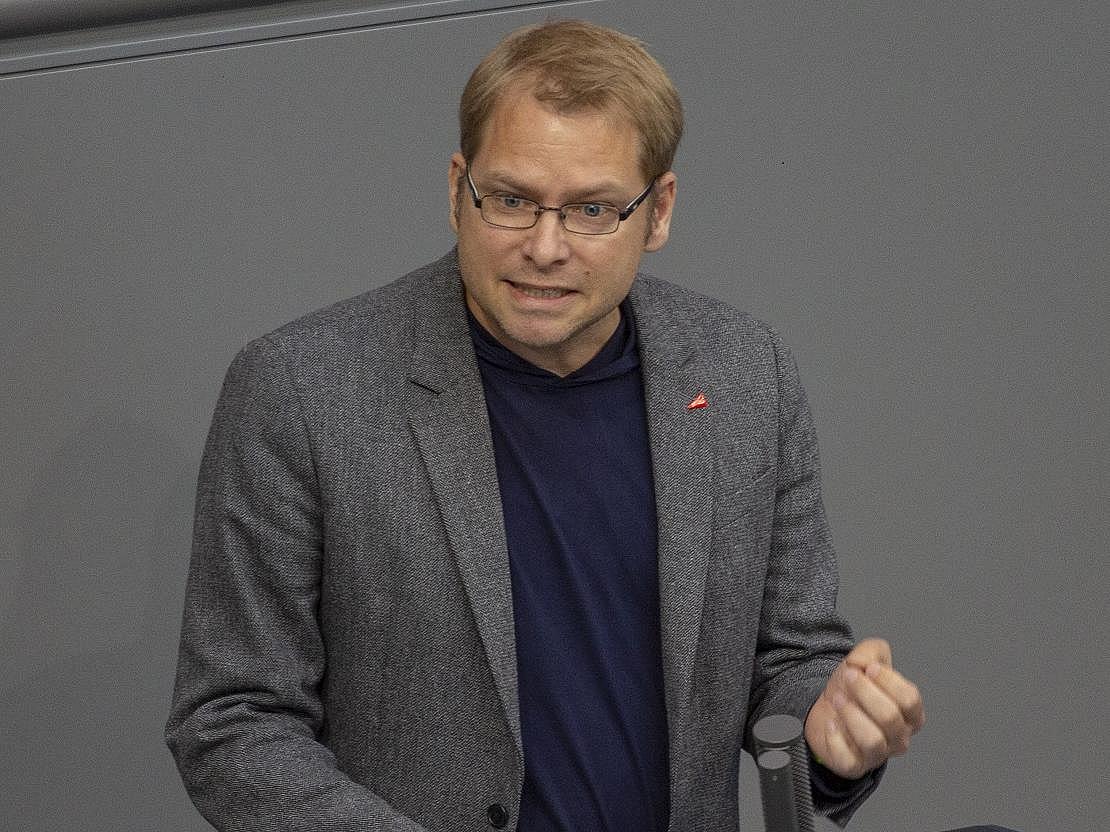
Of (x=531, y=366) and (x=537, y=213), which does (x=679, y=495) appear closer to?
(x=531, y=366)

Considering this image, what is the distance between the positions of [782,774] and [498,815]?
2.53 ft

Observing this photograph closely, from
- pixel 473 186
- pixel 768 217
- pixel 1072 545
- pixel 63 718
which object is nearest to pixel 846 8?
pixel 768 217

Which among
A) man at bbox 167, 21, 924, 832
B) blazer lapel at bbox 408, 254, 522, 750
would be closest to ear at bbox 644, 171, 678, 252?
man at bbox 167, 21, 924, 832

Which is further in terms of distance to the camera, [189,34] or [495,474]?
[189,34]

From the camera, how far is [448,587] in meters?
1.82

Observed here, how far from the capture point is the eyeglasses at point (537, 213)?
176 centimetres

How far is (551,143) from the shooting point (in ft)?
5.72

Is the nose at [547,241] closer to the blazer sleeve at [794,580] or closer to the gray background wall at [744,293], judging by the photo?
the blazer sleeve at [794,580]

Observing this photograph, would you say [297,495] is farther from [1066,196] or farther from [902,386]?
[1066,196]

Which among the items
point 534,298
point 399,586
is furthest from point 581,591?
point 534,298

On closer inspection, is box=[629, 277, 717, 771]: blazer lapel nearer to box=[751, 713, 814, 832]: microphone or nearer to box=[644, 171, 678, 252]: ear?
box=[644, 171, 678, 252]: ear

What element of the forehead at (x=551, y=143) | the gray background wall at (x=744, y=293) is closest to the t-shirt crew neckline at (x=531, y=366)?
the forehead at (x=551, y=143)

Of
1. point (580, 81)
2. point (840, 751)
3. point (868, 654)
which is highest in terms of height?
point (580, 81)

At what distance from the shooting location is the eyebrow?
68.9 inches
